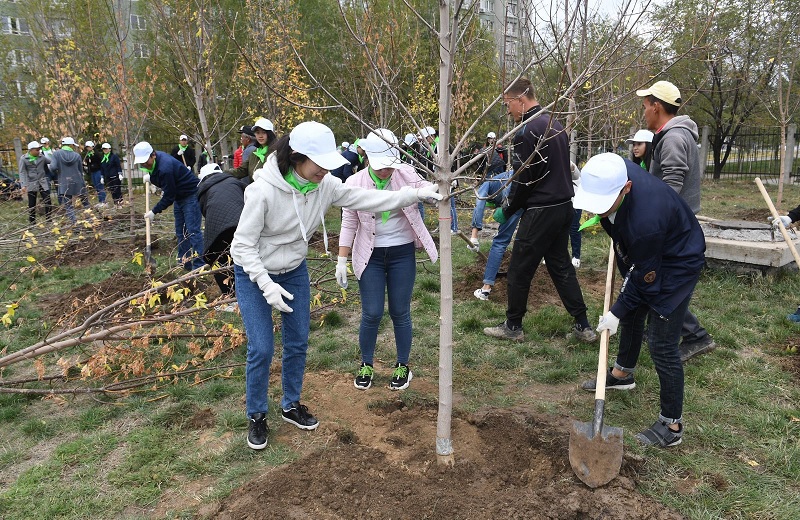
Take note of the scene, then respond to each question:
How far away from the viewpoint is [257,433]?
10.7 ft

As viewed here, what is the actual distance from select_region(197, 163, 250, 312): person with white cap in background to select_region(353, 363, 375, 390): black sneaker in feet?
4.93

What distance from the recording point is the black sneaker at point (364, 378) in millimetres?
3947

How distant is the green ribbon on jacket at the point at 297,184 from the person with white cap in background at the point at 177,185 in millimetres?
3416

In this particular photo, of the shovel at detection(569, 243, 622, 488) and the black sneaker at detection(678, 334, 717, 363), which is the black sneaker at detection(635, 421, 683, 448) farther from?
the black sneaker at detection(678, 334, 717, 363)

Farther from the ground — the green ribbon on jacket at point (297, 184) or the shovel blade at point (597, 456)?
the green ribbon on jacket at point (297, 184)

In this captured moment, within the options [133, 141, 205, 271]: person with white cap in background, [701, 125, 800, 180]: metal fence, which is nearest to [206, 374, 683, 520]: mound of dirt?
[133, 141, 205, 271]: person with white cap in background

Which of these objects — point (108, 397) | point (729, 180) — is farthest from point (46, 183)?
point (729, 180)

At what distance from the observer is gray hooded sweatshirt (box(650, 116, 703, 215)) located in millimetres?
3930

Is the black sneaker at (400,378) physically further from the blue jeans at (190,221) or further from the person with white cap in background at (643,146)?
the blue jeans at (190,221)

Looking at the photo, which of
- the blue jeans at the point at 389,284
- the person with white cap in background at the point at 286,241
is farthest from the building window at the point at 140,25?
the person with white cap in background at the point at 286,241

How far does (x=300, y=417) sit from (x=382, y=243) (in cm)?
122

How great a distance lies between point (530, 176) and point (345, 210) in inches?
62.1

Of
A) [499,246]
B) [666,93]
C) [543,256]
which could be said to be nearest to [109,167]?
[499,246]

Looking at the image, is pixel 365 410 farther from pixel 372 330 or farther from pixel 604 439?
pixel 604 439
